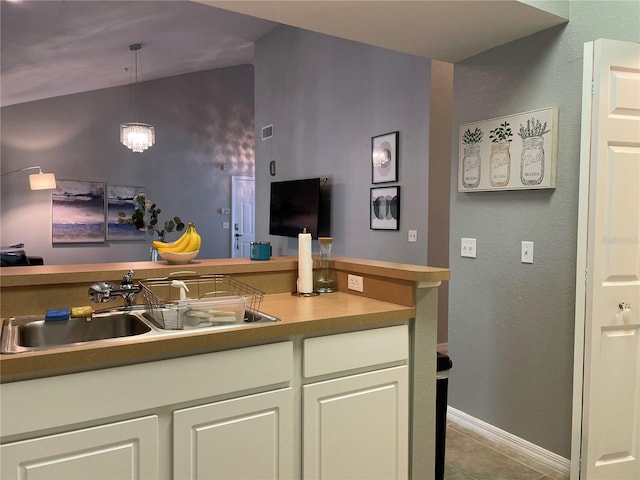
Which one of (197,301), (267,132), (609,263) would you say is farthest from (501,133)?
(267,132)

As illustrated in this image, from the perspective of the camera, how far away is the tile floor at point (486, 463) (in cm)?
232

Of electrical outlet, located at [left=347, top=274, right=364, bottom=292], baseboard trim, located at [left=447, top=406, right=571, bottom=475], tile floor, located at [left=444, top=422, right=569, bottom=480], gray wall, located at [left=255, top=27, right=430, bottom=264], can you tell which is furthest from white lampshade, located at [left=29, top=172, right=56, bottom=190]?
tile floor, located at [left=444, top=422, right=569, bottom=480]

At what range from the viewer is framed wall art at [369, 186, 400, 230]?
4.07m

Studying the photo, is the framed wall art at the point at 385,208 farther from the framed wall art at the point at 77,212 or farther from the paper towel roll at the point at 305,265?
the framed wall art at the point at 77,212

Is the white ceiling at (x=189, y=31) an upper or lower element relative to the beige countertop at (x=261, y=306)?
upper

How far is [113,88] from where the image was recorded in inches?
294

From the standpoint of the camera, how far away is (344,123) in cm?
475

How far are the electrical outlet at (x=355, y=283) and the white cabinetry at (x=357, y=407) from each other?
0.36 meters

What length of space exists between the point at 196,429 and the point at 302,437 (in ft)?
1.29

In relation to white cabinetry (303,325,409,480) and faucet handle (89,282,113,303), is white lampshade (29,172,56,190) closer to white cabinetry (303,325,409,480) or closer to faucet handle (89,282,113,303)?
faucet handle (89,282,113,303)

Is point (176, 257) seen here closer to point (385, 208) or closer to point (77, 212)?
point (385, 208)

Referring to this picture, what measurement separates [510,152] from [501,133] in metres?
0.13

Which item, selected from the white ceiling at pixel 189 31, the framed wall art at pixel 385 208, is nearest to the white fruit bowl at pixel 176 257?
the white ceiling at pixel 189 31

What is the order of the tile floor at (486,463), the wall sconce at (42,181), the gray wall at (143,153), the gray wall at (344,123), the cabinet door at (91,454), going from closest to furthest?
the cabinet door at (91,454) → the tile floor at (486,463) → the gray wall at (344,123) → the wall sconce at (42,181) → the gray wall at (143,153)
